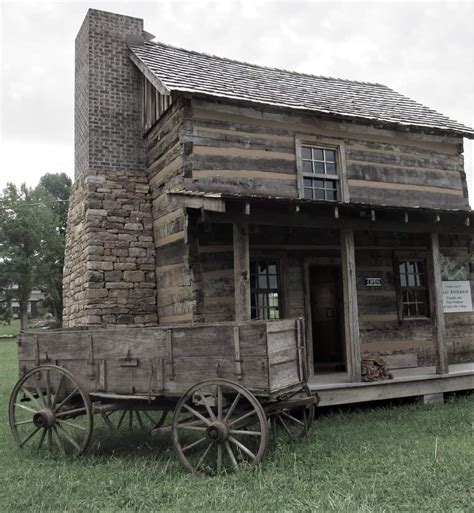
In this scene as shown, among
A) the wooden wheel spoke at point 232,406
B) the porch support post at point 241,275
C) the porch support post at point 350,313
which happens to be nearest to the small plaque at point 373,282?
the porch support post at point 350,313

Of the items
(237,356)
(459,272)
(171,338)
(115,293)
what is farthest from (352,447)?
(459,272)

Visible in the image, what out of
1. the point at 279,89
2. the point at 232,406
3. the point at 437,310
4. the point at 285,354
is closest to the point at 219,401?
the point at 232,406

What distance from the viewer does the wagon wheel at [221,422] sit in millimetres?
5379

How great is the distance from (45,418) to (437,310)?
6652 millimetres

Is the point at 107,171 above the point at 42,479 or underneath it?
above

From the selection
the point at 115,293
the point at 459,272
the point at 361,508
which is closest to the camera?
the point at 361,508

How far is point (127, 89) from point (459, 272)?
8.46m

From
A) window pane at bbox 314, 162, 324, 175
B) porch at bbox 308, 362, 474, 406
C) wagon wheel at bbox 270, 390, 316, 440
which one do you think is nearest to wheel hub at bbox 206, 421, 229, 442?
wagon wheel at bbox 270, 390, 316, 440

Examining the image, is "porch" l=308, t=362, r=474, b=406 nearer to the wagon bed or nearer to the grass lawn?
the grass lawn

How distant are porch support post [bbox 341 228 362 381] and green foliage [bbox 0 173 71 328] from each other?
99.3 ft

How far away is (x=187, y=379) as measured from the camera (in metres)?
5.83

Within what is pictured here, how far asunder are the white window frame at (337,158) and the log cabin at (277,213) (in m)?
0.03

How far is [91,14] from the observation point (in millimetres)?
11938

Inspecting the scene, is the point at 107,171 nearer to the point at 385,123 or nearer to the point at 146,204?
the point at 146,204
